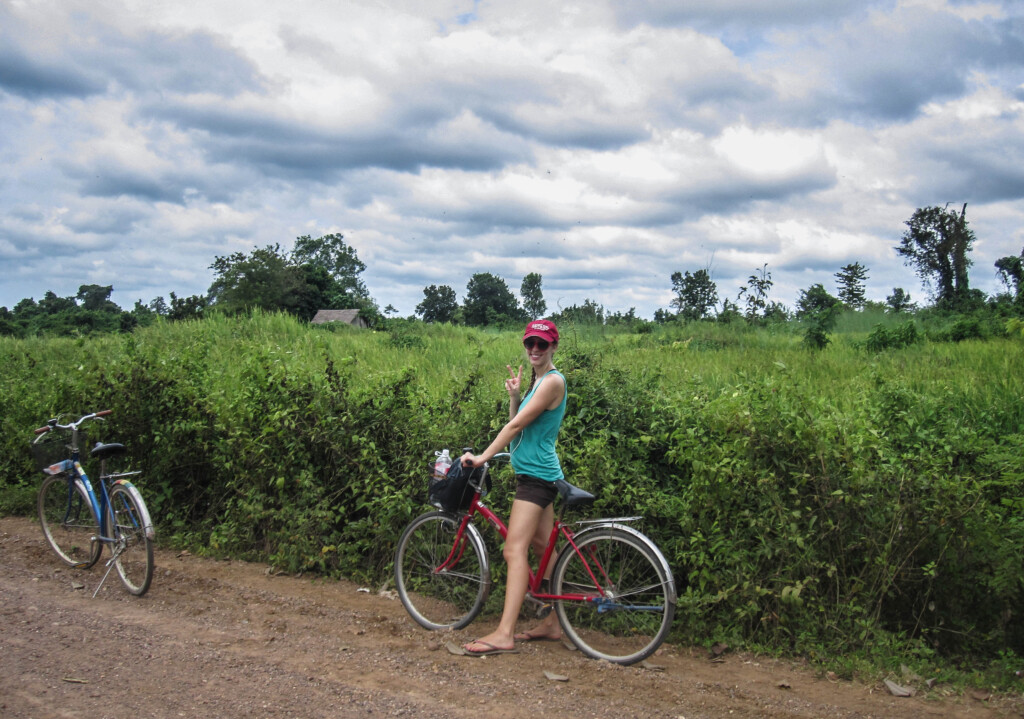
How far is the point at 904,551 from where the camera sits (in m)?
4.97

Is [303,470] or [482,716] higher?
[303,470]

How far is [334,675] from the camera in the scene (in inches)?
171

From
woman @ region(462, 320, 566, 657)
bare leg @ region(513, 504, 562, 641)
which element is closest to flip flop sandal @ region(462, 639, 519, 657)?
woman @ region(462, 320, 566, 657)

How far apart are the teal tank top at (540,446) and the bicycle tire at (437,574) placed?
2.31ft

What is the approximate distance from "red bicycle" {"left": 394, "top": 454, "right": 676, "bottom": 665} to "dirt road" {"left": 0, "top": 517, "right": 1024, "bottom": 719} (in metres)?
0.19

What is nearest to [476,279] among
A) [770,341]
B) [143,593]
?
[770,341]

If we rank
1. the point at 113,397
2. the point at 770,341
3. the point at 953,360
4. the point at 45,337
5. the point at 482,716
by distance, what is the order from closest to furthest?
1. the point at 482,716
2. the point at 113,397
3. the point at 953,360
4. the point at 770,341
5. the point at 45,337

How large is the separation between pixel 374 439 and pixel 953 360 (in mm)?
8202

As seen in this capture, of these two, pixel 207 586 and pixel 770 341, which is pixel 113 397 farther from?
pixel 770 341

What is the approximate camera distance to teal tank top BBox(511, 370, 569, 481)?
4.68 metres

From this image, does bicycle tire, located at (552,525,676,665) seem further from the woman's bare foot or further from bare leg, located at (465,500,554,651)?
the woman's bare foot

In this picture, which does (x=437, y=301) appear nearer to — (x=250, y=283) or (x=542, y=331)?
(x=250, y=283)

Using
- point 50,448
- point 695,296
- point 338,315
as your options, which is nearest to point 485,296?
point 338,315

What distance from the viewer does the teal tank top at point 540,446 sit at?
4.68 m
